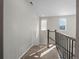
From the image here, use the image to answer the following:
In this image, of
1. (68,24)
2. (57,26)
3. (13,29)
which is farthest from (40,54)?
(68,24)

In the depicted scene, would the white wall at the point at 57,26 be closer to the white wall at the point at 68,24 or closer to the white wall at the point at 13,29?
the white wall at the point at 68,24

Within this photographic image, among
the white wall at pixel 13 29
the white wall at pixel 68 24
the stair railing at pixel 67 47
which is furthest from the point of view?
the white wall at pixel 68 24

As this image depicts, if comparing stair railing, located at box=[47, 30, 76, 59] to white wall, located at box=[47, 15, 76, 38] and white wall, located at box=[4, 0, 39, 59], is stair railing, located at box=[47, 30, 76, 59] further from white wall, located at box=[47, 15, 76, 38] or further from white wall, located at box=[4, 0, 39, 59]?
white wall, located at box=[47, 15, 76, 38]

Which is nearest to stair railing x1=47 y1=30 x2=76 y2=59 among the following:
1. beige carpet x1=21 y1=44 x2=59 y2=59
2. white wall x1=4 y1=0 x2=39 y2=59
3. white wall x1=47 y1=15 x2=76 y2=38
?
beige carpet x1=21 y1=44 x2=59 y2=59

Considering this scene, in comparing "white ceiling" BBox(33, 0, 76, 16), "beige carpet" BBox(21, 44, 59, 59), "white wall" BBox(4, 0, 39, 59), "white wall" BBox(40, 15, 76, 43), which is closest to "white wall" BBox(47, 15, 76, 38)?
"white wall" BBox(40, 15, 76, 43)

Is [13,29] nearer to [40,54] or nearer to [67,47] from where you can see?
[67,47]

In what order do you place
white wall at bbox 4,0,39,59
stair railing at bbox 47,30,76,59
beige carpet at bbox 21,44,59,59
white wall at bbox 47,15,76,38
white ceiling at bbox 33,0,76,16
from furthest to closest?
white wall at bbox 47,15,76,38, white ceiling at bbox 33,0,76,16, beige carpet at bbox 21,44,59,59, white wall at bbox 4,0,39,59, stair railing at bbox 47,30,76,59

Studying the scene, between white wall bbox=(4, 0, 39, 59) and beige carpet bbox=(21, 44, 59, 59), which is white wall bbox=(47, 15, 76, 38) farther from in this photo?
white wall bbox=(4, 0, 39, 59)

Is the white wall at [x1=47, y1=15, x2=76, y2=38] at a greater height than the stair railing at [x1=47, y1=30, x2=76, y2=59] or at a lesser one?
A: greater

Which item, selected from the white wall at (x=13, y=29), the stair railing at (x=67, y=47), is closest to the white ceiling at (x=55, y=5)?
the white wall at (x=13, y=29)

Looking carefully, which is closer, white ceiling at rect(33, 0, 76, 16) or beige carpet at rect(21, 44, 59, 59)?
beige carpet at rect(21, 44, 59, 59)

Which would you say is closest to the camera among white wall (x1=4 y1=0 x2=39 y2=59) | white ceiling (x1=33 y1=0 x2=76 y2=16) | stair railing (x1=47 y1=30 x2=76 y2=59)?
stair railing (x1=47 y1=30 x2=76 y2=59)

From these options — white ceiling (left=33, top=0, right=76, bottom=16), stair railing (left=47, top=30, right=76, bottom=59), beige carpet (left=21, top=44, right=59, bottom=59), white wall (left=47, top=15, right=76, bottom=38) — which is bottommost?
beige carpet (left=21, top=44, right=59, bottom=59)

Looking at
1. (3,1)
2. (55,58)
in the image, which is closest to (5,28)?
(3,1)
